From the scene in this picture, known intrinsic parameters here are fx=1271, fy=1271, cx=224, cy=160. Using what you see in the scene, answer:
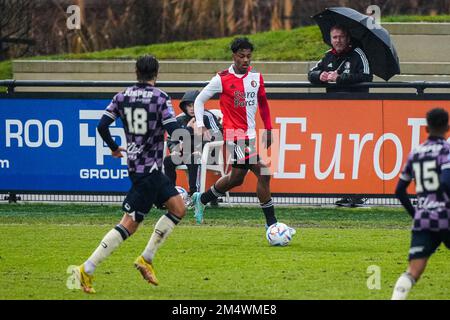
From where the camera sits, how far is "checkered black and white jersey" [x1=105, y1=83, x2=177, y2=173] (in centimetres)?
1127

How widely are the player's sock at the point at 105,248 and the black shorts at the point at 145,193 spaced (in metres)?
0.19

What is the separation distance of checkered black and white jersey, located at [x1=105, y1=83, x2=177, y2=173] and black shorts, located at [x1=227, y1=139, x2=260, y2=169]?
10.4 ft

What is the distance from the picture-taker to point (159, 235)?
37.2 feet

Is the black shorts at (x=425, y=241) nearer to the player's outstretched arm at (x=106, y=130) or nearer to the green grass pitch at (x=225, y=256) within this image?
the green grass pitch at (x=225, y=256)

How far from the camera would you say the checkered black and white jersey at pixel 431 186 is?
948 centimetres

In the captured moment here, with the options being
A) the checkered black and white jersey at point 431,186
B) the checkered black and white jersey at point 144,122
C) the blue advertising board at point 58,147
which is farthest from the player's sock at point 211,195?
the checkered black and white jersey at point 431,186

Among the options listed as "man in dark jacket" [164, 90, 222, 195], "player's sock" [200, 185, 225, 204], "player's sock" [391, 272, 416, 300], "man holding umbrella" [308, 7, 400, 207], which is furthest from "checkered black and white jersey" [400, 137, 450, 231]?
"man in dark jacket" [164, 90, 222, 195]

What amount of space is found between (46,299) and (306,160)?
7.85 metres

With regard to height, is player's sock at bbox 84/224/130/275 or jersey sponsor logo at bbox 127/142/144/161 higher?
jersey sponsor logo at bbox 127/142/144/161

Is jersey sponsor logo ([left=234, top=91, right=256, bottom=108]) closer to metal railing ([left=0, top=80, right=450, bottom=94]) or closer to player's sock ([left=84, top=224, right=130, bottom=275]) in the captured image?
metal railing ([left=0, top=80, right=450, bottom=94])

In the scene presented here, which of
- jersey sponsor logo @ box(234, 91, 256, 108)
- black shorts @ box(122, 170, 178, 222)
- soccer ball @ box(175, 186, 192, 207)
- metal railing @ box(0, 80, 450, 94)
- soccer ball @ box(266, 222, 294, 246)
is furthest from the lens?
metal railing @ box(0, 80, 450, 94)

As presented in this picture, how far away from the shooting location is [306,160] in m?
17.8
